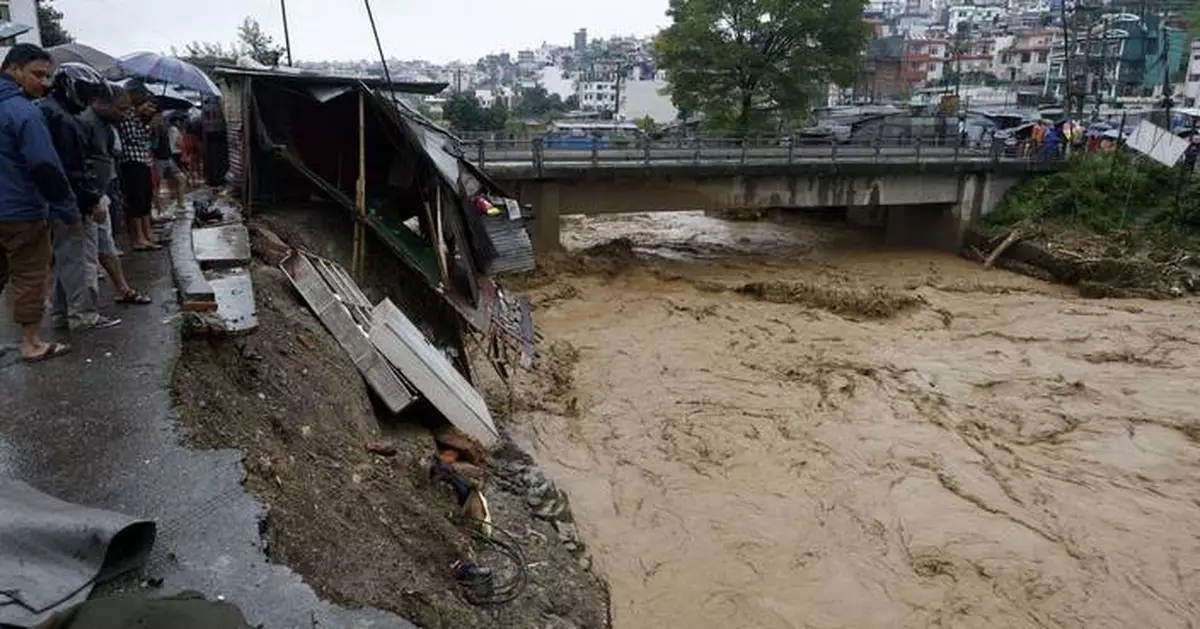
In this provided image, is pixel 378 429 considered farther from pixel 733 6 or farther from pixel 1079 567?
pixel 733 6

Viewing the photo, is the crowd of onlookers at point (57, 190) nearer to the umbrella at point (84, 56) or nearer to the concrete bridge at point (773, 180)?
the umbrella at point (84, 56)

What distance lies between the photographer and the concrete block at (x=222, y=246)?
752cm

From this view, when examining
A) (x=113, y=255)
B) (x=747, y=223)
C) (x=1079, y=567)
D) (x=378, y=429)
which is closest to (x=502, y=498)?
(x=378, y=429)

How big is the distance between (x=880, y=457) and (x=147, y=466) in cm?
843

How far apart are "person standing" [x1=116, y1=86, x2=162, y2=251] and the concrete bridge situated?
35.0 ft

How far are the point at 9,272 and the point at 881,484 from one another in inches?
334

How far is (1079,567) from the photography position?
25.4 feet

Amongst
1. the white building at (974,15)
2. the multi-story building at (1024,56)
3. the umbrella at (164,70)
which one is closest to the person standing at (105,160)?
the umbrella at (164,70)

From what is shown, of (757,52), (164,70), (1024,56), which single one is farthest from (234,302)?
(1024,56)

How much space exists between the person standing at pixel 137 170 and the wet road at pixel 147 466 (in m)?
2.25

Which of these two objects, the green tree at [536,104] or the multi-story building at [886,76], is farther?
the green tree at [536,104]

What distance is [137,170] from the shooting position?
736 cm

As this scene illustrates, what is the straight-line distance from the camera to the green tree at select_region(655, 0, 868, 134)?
27453 millimetres

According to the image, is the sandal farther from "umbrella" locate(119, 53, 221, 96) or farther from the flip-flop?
"umbrella" locate(119, 53, 221, 96)
